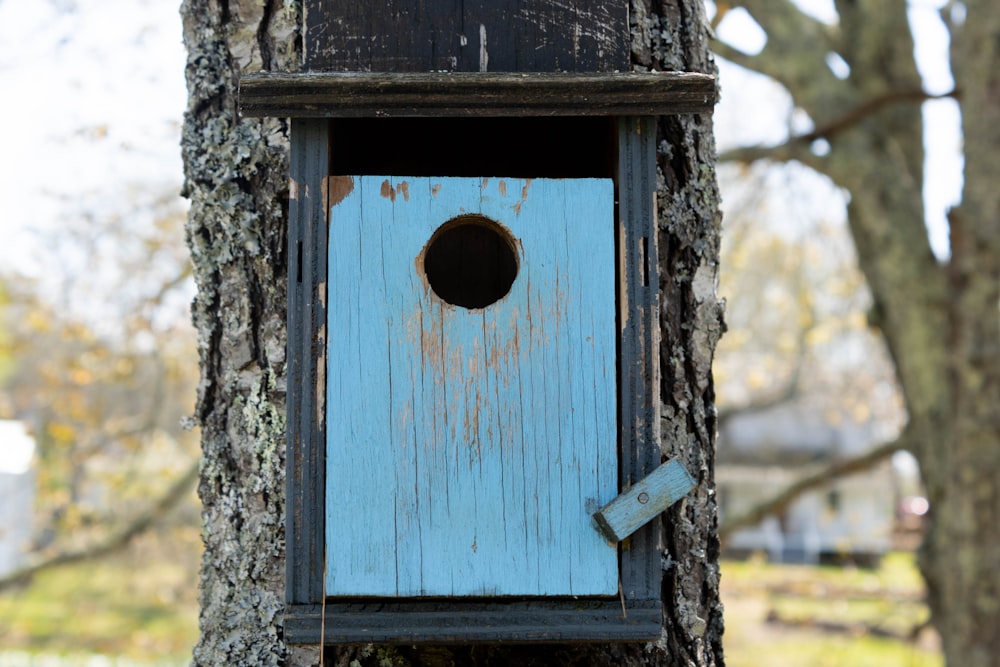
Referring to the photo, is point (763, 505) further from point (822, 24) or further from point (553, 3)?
point (553, 3)

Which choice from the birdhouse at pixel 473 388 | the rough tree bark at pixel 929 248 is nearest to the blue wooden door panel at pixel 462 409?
the birdhouse at pixel 473 388

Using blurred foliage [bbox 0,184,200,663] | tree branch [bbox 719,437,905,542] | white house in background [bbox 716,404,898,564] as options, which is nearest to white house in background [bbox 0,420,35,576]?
blurred foliage [bbox 0,184,200,663]

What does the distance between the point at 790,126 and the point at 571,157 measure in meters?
4.33

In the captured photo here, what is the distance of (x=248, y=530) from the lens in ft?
6.65

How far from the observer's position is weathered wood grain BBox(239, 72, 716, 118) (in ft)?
5.60

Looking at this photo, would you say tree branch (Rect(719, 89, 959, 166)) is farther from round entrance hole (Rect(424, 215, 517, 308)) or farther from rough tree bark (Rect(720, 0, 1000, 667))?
round entrance hole (Rect(424, 215, 517, 308))

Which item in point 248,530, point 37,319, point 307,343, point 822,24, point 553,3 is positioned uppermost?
point 822,24

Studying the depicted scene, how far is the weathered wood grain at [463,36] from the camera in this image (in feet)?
6.08

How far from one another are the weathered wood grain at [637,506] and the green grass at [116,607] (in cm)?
631

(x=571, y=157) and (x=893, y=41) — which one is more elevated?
(x=893, y=41)

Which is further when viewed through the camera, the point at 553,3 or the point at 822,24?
the point at 822,24

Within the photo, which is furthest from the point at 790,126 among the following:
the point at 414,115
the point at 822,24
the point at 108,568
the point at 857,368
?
the point at 857,368

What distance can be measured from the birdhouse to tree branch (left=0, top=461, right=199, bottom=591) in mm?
5014

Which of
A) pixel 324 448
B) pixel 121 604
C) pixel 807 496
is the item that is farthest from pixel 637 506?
pixel 807 496
